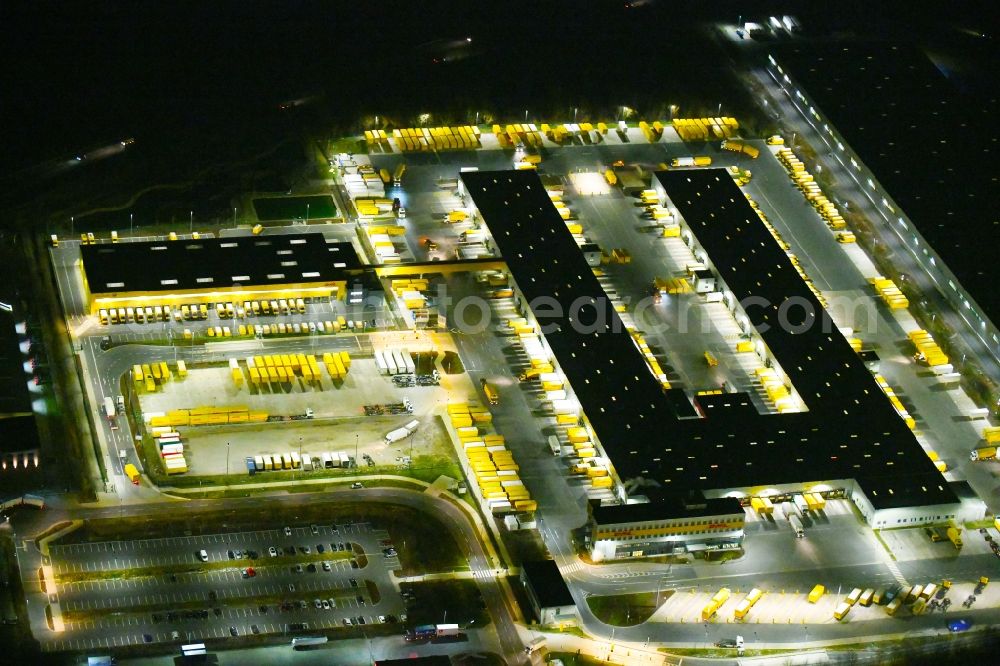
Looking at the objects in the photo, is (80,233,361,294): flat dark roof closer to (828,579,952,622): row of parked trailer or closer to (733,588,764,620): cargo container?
(733,588,764,620): cargo container

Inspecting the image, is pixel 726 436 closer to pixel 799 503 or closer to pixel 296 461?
pixel 799 503

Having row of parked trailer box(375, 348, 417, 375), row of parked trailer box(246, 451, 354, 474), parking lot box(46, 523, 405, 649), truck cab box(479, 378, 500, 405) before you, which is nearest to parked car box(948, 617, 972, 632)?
parking lot box(46, 523, 405, 649)

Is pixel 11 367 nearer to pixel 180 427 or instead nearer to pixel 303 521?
pixel 180 427

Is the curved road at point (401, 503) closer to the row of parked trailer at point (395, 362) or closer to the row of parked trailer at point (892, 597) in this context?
the row of parked trailer at point (395, 362)

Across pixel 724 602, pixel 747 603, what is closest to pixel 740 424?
pixel 724 602

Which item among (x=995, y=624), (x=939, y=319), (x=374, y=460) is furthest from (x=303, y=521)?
(x=939, y=319)

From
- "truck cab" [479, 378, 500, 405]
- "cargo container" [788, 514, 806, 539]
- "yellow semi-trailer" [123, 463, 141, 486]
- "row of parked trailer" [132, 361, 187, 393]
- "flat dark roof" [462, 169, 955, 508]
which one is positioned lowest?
"cargo container" [788, 514, 806, 539]
